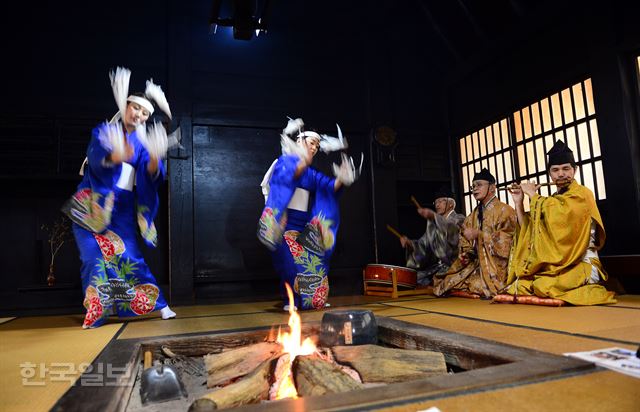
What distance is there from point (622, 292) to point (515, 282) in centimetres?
111

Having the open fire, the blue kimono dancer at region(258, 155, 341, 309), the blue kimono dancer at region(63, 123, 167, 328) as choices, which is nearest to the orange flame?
the open fire

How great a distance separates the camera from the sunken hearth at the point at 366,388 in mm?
1268

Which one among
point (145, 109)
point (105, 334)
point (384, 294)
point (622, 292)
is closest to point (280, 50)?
point (145, 109)

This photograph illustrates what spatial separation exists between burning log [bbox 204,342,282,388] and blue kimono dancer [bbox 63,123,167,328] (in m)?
1.63

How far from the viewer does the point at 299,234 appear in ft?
14.3

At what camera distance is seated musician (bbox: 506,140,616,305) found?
11.7 ft

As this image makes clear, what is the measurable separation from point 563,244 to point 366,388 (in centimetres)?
308

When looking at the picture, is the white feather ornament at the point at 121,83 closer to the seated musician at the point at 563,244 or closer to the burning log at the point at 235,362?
the burning log at the point at 235,362

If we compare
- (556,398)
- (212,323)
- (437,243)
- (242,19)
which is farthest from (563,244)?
(242,19)

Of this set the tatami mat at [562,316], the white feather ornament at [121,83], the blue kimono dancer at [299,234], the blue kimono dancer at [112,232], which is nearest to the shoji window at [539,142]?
the tatami mat at [562,316]

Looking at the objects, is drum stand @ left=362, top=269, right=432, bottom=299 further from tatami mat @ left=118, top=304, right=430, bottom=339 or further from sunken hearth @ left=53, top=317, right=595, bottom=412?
sunken hearth @ left=53, top=317, right=595, bottom=412

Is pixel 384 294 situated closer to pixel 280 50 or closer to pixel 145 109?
pixel 145 109

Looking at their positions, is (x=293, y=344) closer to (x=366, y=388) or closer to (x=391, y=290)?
(x=366, y=388)

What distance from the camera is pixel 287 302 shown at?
4.38 metres
